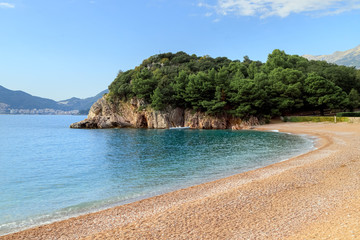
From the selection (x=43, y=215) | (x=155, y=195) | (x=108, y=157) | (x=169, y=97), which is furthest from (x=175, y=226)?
(x=169, y=97)

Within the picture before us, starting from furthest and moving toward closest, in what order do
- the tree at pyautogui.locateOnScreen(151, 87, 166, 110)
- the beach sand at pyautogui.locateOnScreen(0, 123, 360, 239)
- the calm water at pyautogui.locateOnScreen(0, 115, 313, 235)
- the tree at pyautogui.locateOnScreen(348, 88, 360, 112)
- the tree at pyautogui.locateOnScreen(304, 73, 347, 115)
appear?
1. the tree at pyautogui.locateOnScreen(151, 87, 166, 110)
2. the tree at pyautogui.locateOnScreen(348, 88, 360, 112)
3. the tree at pyautogui.locateOnScreen(304, 73, 347, 115)
4. the calm water at pyautogui.locateOnScreen(0, 115, 313, 235)
5. the beach sand at pyautogui.locateOnScreen(0, 123, 360, 239)

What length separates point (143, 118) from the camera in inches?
3095

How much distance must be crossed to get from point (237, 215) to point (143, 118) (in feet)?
233

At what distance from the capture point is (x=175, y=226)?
841 cm

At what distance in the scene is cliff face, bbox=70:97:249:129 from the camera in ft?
229

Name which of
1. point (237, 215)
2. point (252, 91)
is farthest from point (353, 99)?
point (237, 215)

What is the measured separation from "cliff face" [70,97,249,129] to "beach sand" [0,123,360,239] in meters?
55.9

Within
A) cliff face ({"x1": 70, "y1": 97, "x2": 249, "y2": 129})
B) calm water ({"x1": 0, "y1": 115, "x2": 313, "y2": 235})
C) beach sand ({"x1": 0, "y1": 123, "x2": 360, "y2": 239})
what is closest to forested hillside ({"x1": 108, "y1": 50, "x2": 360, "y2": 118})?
cliff face ({"x1": 70, "y1": 97, "x2": 249, "y2": 129})

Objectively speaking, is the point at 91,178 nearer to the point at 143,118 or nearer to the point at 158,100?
the point at 158,100

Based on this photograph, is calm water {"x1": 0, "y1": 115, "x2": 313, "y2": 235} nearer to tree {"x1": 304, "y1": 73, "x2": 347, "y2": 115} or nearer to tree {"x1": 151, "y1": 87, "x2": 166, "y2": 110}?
tree {"x1": 151, "y1": 87, "x2": 166, "y2": 110}

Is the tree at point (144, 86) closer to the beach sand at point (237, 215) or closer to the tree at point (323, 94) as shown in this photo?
the tree at point (323, 94)

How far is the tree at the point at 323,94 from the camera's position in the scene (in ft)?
205

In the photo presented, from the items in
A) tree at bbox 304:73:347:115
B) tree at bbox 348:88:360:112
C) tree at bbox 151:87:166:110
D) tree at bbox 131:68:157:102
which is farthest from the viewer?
tree at bbox 131:68:157:102

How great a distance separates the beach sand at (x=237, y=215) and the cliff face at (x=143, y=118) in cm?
5586
